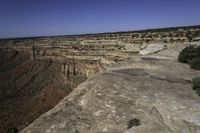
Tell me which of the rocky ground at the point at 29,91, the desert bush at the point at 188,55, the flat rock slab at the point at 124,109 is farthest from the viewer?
the rocky ground at the point at 29,91

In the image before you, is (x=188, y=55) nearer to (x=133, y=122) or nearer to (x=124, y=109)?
(x=124, y=109)

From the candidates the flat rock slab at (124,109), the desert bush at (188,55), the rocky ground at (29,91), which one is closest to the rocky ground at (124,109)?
the flat rock slab at (124,109)

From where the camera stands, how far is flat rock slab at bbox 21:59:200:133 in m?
7.21

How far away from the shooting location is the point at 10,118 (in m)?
38.0

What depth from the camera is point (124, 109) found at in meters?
8.18

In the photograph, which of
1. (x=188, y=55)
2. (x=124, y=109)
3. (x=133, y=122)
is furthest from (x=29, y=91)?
(x=133, y=122)

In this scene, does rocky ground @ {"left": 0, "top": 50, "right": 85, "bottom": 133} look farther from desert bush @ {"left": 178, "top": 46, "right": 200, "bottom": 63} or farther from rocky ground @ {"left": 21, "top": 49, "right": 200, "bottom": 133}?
rocky ground @ {"left": 21, "top": 49, "right": 200, "bottom": 133}

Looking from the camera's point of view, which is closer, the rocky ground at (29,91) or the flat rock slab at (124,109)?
the flat rock slab at (124,109)

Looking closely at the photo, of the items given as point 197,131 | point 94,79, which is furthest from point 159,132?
point 94,79

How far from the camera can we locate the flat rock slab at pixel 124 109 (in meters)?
7.21

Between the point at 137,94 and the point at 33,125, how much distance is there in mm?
3754

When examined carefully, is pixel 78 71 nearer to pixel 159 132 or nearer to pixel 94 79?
pixel 94 79

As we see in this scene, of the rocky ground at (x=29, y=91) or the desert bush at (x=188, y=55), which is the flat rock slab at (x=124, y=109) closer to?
the desert bush at (x=188, y=55)

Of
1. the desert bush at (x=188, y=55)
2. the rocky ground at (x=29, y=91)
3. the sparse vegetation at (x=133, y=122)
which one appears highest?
the desert bush at (x=188, y=55)
